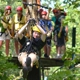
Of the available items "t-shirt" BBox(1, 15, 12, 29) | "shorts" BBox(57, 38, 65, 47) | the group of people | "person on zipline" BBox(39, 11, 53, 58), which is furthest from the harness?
"shorts" BBox(57, 38, 65, 47)

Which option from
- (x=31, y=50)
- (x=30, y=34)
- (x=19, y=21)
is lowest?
(x=31, y=50)

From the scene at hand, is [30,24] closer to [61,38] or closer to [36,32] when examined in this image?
[36,32]

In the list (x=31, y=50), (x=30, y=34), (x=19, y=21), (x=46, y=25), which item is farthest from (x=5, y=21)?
(x=19, y=21)

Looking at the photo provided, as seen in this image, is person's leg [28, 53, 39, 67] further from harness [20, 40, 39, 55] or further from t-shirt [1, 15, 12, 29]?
t-shirt [1, 15, 12, 29]

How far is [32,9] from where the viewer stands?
17.0 ft

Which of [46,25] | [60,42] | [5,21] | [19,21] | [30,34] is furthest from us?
[60,42]

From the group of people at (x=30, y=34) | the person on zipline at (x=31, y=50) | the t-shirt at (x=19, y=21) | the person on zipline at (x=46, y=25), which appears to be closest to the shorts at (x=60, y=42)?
the group of people at (x=30, y=34)

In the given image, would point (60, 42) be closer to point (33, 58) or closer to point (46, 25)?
point (46, 25)

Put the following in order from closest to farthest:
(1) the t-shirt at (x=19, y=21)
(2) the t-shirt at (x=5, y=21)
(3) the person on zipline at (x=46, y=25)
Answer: (2) the t-shirt at (x=5, y=21) → (3) the person on zipline at (x=46, y=25) → (1) the t-shirt at (x=19, y=21)

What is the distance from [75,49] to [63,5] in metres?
0.39

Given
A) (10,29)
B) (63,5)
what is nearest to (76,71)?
(63,5)

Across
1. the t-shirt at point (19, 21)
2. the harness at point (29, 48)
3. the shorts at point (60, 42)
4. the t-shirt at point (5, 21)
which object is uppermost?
the t-shirt at point (5, 21)

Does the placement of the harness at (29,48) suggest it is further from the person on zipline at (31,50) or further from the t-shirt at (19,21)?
the t-shirt at (19,21)

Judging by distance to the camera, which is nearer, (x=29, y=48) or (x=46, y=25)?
(x=29, y=48)
